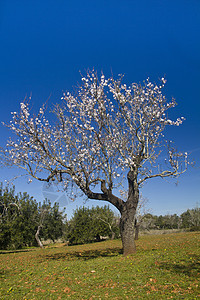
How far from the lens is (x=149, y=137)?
47.0ft

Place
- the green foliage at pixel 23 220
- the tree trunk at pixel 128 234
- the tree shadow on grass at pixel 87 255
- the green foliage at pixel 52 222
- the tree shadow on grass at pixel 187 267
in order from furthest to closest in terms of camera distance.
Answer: the green foliage at pixel 52 222 < the green foliage at pixel 23 220 < the tree shadow on grass at pixel 87 255 < the tree trunk at pixel 128 234 < the tree shadow on grass at pixel 187 267

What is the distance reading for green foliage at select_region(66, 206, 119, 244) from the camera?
3934 centimetres

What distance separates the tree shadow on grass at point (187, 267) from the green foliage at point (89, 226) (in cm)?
2992

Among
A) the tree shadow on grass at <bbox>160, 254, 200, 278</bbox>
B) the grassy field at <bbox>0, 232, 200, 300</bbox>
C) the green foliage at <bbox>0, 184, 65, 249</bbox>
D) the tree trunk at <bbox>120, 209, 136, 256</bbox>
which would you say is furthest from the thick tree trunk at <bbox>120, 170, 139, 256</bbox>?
the green foliage at <bbox>0, 184, 65, 249</bbox>

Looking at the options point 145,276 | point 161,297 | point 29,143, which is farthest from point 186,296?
point 29,143

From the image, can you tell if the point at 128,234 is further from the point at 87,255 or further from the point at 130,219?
the point at 87,255

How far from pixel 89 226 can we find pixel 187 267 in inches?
1279

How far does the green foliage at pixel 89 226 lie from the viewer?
129ft

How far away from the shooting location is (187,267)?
9.18 meters

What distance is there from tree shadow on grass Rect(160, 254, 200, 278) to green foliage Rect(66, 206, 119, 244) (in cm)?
2992

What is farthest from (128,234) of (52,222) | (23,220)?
(52,222)

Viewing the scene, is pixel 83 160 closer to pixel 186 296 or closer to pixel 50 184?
pixel 50 184

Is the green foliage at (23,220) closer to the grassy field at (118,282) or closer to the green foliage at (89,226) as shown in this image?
the green foliage at (89,226)

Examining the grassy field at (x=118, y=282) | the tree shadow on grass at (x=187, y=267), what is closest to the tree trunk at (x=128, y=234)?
the grassy field at (x=118, y=282)
